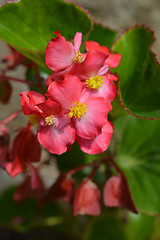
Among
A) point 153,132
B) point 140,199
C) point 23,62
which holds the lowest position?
point 140,199

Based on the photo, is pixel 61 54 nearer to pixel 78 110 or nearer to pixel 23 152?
pixel 78 110

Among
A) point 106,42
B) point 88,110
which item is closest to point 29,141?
A: point 88,110

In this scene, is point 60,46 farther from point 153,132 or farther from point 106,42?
point 153,132

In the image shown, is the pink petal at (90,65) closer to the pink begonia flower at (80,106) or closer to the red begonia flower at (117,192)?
the pink begonia flower at (80,106)

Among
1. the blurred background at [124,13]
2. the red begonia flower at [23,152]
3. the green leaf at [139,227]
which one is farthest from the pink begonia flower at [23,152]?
the blurred background at [124,13]

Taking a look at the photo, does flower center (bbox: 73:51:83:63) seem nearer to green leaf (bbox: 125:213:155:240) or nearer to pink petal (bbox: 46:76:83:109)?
pink petal (bbox: 46:76:83:109)

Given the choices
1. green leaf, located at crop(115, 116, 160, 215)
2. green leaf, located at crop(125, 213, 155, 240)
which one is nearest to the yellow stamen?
green leaf, located at crop(115, 116, 160, 215)
